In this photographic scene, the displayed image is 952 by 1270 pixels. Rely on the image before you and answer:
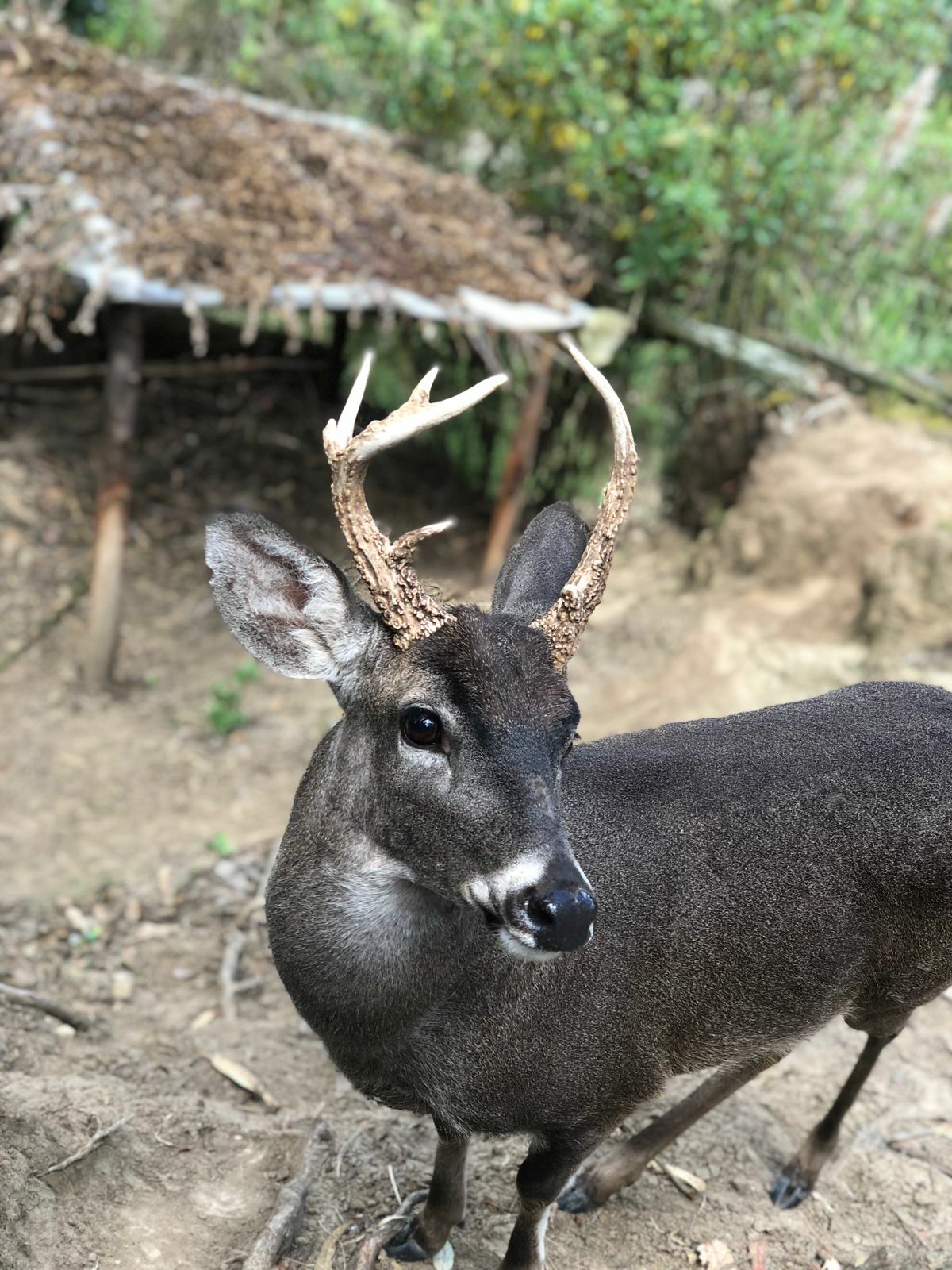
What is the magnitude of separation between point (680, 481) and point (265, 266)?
3.77m

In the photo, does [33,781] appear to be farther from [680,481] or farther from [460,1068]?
[680,481]

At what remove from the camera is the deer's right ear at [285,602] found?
2809mm

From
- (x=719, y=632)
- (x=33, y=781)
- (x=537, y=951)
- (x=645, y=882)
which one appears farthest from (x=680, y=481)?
(x=537, y=951)

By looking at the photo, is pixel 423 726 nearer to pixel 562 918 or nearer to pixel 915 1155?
pixel 562 918

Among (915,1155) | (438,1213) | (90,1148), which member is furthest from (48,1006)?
(915,1155)

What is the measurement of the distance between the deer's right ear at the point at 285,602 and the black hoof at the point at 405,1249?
5.42 feet

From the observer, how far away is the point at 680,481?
9.21 m

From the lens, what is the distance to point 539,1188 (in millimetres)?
3121

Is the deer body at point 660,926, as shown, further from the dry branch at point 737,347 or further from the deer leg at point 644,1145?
the dry branch at point 737,347

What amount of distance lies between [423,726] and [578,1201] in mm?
1885

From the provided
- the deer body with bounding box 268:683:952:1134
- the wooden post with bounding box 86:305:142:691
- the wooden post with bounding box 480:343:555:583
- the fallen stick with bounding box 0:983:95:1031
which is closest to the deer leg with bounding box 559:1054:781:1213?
the deer body with bounding box 268:683:952:1134

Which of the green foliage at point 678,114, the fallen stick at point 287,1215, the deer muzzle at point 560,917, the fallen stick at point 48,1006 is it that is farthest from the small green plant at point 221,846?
the green foliage at point 678,114

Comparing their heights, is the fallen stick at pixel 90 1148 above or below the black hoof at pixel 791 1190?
above

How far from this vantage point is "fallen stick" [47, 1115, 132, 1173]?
3.18m
